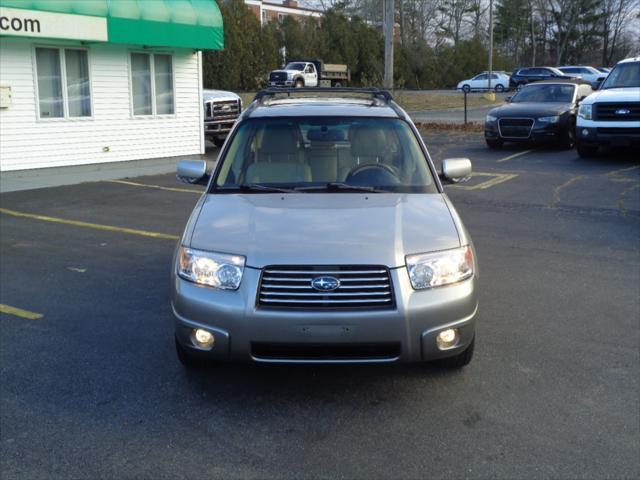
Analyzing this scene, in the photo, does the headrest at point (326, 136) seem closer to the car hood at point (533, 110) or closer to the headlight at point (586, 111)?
the headlight at point (586, 111)

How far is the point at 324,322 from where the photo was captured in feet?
12.7

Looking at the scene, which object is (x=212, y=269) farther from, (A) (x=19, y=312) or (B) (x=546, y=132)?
(B) (x=546, y=132)

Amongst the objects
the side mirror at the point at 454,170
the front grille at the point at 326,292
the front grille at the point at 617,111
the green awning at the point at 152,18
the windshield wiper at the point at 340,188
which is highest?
the green awning at the point at 152,18

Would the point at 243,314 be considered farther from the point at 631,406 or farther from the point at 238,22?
the point at 238,22

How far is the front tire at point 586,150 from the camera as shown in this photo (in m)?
16.2

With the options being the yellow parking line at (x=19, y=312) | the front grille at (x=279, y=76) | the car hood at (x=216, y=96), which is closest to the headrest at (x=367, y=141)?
the yellow parking line at (x=19, y=312)

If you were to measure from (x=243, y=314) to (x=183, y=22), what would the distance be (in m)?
14.3

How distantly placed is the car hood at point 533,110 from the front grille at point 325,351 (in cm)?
1525

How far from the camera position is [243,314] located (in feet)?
12.9

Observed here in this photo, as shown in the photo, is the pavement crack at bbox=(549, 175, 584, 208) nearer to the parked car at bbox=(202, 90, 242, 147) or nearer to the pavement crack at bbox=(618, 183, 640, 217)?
the pavement crack at bbox=(618, 183, 640, 217)

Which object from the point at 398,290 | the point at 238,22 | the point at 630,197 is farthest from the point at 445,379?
the point at 238,22

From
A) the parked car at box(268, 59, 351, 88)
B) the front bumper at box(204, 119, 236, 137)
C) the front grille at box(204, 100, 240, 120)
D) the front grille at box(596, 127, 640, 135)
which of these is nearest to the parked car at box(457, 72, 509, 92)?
the parked car at box(268, 59, 351, 88)

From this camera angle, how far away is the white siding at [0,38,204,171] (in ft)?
47.7

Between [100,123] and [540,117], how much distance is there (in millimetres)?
10554
